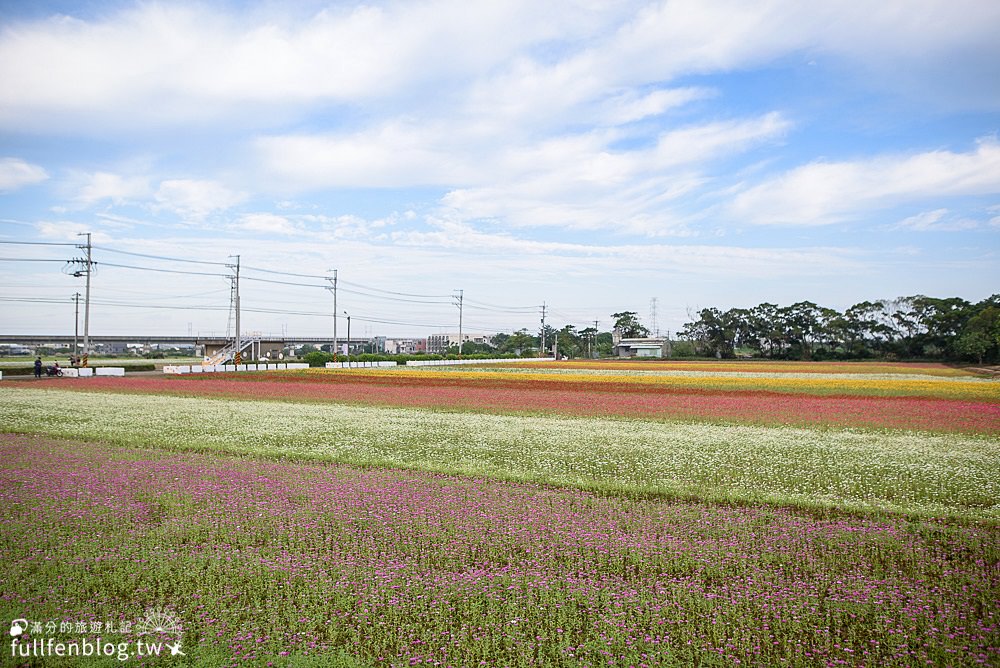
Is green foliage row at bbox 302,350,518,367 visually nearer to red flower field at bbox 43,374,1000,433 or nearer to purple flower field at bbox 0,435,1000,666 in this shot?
red flower field at bbox 43,374,1000,433

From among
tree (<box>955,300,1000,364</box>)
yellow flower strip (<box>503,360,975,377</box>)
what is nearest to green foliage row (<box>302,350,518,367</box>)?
yellow flower strip (<box>503,360,975,377</box>)

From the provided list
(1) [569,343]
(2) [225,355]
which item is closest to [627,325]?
(1) [569,343]

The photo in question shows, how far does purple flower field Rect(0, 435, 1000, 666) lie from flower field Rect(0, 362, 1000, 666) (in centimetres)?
3

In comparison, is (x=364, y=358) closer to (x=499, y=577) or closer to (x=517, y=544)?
(x=517, y=544)

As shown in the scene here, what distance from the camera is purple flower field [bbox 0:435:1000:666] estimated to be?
6016 mm

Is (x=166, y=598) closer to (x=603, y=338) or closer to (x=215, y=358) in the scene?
(x=215, y=358)

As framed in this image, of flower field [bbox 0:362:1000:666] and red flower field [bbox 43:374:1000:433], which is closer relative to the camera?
flower field [bbox 0:362:1000:666]

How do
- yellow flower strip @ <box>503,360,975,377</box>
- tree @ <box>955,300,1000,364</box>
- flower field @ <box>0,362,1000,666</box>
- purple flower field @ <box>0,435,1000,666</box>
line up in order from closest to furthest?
purple flower field @ <box>0,435,1000,666</box> < flower field @ <box>0,362,1000,666</box> < yellow flower strip @ <box>503,360,975,377</box> < tree @ <box>955,300,1000,364</box>

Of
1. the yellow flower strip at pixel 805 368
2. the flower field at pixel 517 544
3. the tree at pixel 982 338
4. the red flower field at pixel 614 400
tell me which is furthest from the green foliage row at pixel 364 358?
the tree at pixel 982 338

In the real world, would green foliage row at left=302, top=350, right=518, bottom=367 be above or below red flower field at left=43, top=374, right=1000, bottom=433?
above

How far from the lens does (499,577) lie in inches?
297

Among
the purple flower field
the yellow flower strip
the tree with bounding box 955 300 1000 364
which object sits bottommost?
the purple flower field

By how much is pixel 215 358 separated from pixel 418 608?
254ft

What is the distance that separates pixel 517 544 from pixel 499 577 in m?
1.26
